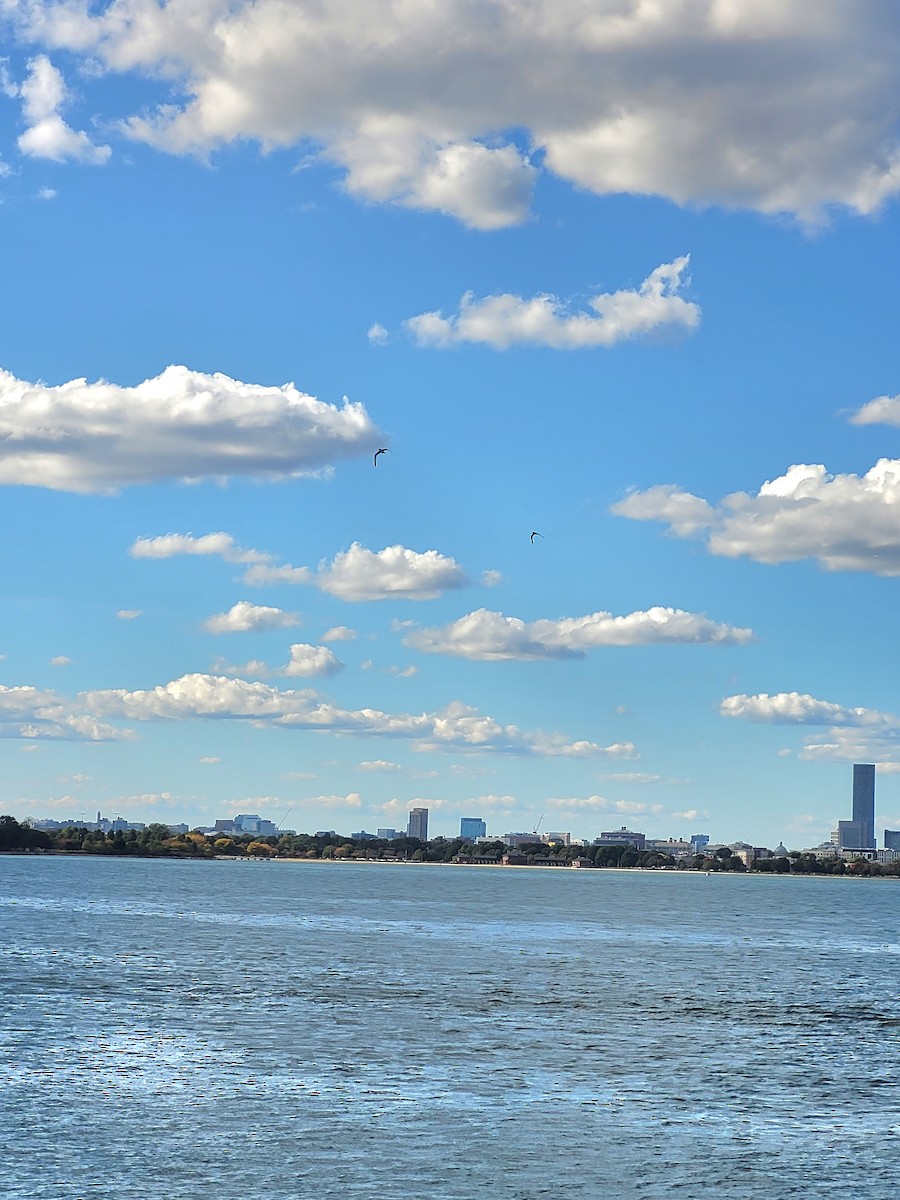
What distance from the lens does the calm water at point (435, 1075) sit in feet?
130

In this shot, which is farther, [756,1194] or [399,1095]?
[399,1095]

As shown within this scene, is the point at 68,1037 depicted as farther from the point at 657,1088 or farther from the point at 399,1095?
the point at 657,1088

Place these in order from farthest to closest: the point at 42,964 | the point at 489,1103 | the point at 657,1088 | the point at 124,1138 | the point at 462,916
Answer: the point at 462,916 → the point at 42,964 → the point at 657,1088 → the point at 489,1103 → the point at 124,1138

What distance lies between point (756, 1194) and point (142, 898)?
546 feet

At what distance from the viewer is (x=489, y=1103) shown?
159 ft

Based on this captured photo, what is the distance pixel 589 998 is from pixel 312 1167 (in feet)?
136

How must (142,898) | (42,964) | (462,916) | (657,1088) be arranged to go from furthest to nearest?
1. (142,898)
2. (462,916)
3. (42,964)
4. (657,1088)

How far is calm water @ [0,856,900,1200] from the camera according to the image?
130 feet

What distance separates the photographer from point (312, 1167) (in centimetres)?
3969

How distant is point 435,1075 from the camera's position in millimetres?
53188

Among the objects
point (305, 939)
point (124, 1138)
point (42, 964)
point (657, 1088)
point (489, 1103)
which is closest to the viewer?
point (124, 1138)

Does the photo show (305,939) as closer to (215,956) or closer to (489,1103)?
(215,956)

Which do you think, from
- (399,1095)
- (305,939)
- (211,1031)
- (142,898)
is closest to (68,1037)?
(211,1031)

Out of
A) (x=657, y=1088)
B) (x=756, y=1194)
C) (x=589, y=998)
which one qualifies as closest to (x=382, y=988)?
(x=589, y=998)
